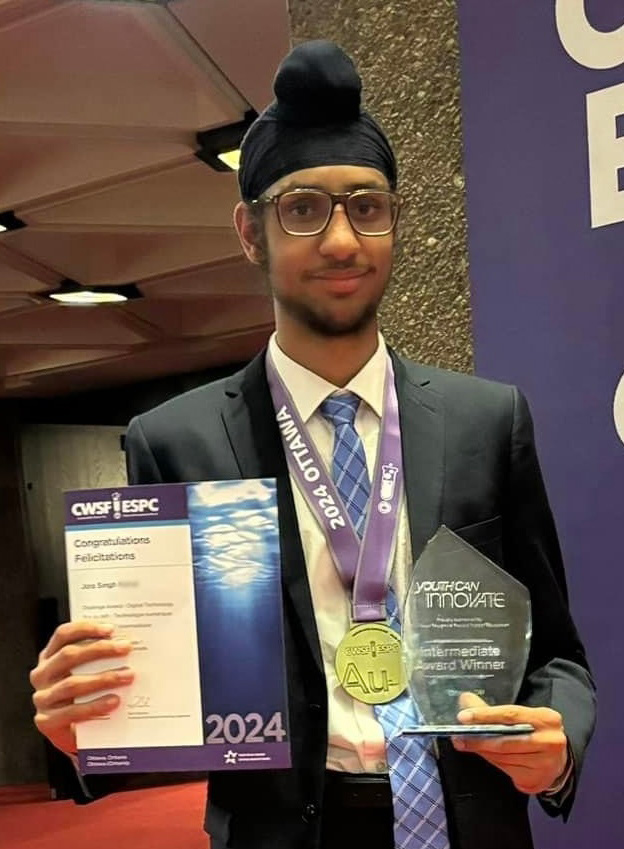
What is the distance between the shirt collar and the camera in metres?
1.10

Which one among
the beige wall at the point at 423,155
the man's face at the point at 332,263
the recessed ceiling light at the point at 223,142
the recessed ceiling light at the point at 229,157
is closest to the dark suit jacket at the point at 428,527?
the man's face at the point at 332,263

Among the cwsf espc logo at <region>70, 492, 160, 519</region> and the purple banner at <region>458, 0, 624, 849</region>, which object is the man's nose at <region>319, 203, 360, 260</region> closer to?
the cwsf espc logo at <region>70, 492, 160, 519</region>

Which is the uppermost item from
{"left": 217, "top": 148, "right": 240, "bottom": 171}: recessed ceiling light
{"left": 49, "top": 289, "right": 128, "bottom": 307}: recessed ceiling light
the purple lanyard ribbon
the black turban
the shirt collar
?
{"left": 217, "top": 148, "right": 240, "bottom": 171}: recessed ceiling light

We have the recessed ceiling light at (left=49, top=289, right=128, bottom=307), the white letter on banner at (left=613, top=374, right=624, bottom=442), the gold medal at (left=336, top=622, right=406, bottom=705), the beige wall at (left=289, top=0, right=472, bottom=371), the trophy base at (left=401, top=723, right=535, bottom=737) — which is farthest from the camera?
the recessed ceiling light at (left=49, top=289, right=128, bottom=307)

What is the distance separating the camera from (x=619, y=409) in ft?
4.75

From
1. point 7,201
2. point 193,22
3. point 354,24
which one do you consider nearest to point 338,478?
point 354,24

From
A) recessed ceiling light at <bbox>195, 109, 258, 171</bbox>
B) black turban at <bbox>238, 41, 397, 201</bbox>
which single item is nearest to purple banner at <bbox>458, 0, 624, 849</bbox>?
black turban at <bbox>238, 41, 397, 201</bbox>

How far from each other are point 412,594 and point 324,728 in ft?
0.56

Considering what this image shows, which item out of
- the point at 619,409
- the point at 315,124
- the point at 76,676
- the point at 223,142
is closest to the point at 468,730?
the point at 76,676

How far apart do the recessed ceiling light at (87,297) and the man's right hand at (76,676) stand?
432 centimetres

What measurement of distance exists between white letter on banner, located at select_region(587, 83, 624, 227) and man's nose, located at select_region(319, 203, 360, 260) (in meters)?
0.57

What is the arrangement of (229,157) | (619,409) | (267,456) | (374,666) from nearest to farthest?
1. (374,666)
2. (267,456)
3. (619,409)
4. (229,157)

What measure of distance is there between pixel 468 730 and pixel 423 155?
1.04 meters

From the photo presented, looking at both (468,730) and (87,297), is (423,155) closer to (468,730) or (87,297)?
(468,730)
